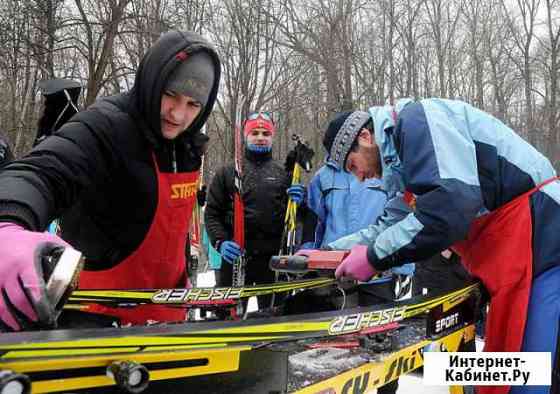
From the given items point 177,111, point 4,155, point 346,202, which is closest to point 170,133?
point 177,111

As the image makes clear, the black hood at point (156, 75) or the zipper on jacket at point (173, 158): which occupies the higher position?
the black hood at point (156, 75)

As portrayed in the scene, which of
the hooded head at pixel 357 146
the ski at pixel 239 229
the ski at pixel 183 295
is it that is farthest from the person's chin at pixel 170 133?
the ski at pixel 239 229

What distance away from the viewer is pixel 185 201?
199cm

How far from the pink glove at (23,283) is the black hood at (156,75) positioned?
0.91 metres

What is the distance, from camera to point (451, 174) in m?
1.63

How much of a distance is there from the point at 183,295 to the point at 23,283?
1.29 m

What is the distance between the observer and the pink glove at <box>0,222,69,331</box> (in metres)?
0.87

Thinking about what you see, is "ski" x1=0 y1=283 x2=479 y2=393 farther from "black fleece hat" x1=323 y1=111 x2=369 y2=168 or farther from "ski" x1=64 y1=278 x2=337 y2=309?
"black fleece hat" x1=323 y1=111 x2=369 y2=168

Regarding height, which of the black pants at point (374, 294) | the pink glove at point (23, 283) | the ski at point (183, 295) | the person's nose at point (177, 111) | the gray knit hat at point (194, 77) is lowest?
the black pants at point (374, 294)

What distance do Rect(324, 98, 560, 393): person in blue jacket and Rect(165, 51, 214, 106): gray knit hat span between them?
0.70 meters

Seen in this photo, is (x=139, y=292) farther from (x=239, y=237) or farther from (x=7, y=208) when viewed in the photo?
(x=239, y=237)

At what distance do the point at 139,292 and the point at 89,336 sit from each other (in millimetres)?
962

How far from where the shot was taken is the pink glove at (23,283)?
872 millimetres

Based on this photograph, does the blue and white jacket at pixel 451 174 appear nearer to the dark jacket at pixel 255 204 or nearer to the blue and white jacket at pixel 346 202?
the blue and white jacket at pixel 346 202
